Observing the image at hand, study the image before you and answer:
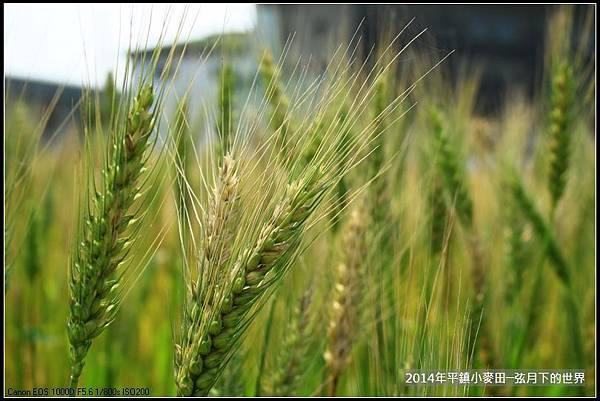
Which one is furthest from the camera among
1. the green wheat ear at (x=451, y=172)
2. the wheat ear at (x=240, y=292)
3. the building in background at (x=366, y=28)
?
the green wheat ear at (x=451, y=172)

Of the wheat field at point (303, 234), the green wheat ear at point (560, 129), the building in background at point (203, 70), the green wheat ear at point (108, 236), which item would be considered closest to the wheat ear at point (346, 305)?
the wheat field at point (303, 234)

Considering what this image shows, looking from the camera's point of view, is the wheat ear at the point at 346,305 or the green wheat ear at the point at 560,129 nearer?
the wheat ear at the point at 346,305

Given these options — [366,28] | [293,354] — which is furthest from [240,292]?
[366,28]

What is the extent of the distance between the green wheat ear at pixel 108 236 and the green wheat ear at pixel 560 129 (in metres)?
1.01

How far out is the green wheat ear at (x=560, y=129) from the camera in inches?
57.1

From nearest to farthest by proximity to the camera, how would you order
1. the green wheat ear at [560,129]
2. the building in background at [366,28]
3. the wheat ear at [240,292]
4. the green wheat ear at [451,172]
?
the wheat ear at [240,292] → the building in background at [366,28] → the green wheat ear at [451,172] → the green wheat ear at [560,129]

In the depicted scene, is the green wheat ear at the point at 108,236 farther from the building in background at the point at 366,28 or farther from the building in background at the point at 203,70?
the building in background at the point at 366,28

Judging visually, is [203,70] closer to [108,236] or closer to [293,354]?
[108,236]

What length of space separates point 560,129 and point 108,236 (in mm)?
1073

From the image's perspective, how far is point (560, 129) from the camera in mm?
1461

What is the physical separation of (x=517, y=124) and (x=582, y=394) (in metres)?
0.83

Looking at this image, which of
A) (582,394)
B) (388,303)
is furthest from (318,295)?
(582,394)

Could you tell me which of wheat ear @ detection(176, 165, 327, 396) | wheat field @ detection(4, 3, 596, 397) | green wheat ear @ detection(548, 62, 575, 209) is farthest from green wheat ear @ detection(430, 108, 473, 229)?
wheat ear @ detection(176, 165, 327, 396)

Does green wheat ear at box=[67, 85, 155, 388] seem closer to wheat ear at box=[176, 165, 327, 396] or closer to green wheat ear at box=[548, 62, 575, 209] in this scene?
wheat ear at box=[176, 165, 327, 396]
